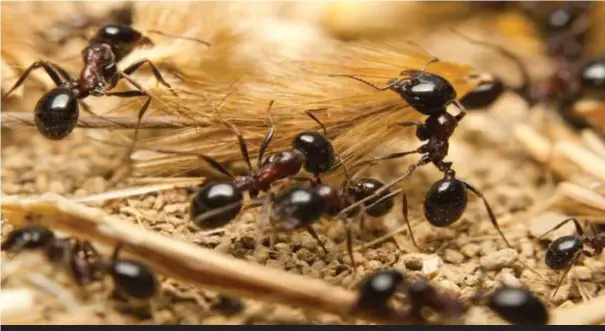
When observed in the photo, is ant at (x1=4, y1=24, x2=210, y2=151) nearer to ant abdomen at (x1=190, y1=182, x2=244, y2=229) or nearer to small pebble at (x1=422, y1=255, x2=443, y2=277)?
→ ant abdomen at (x1=190, y1=182, x2=244, y2=229)

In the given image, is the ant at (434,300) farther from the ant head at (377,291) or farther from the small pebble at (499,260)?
the small pebble at (499,260)

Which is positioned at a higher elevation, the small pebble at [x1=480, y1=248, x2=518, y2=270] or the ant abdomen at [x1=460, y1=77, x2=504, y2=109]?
the ant abdomen at [x1=460, y1=77, x2=504, y2=109]

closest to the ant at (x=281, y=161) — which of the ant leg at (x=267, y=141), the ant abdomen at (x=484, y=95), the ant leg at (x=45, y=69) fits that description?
the ant leg at (x=267, y=141)

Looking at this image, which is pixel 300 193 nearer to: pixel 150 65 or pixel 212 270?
pixel 212 270

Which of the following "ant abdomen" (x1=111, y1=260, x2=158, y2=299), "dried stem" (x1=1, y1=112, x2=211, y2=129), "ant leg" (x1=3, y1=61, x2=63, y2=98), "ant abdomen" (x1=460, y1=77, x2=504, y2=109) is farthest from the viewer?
"ant abdomen" (x1=460, y1=77, x2=504, y2=109)

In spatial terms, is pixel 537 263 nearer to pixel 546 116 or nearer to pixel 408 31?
pixel 546 116

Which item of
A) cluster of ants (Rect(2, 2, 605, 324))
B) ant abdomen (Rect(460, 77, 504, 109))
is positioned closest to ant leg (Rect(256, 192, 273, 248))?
cluster of ants (Rect(2, 2, 605, 324))

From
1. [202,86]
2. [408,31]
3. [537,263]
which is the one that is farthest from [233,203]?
[408,31]
